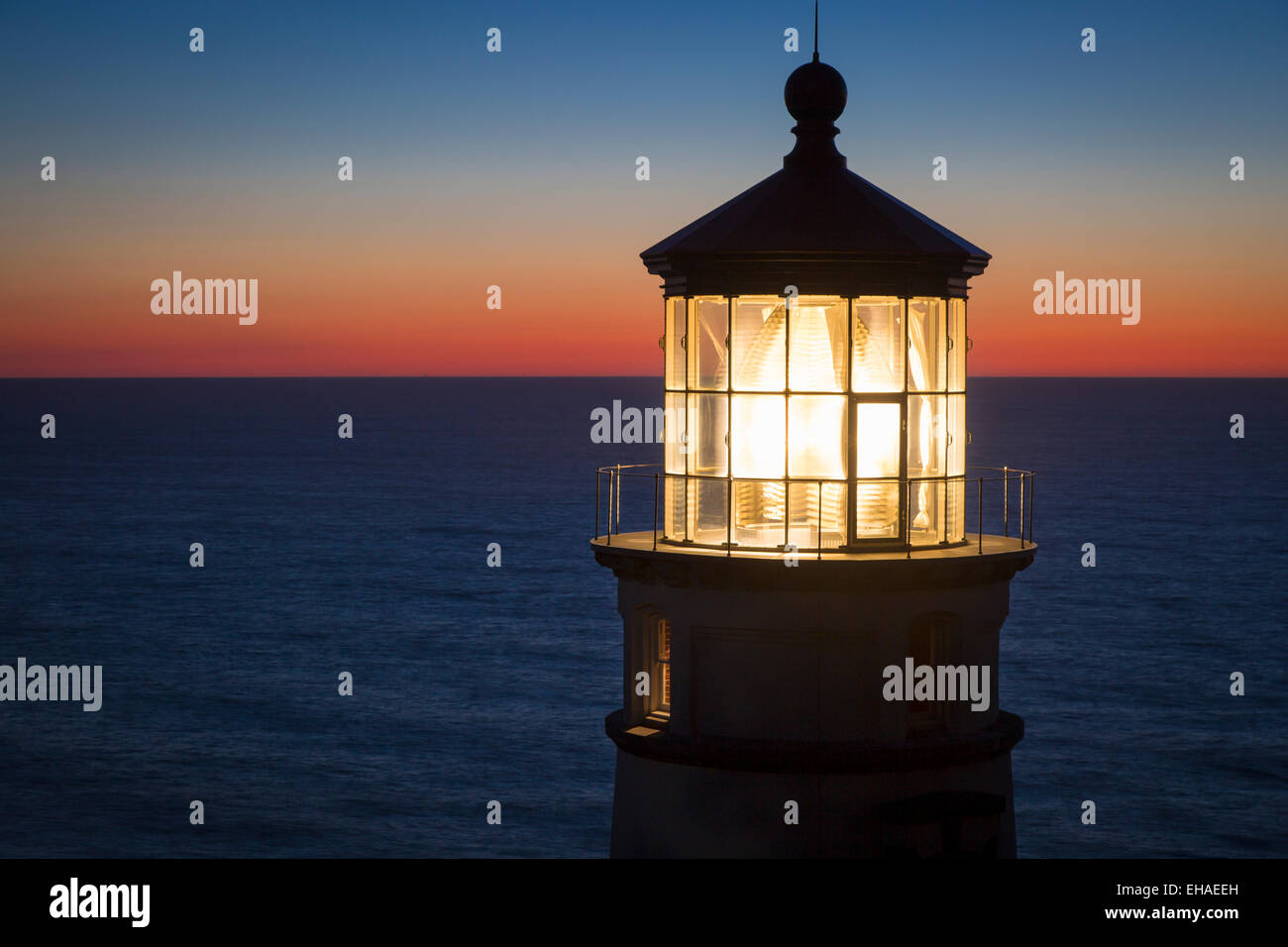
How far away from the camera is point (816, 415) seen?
11.2 metres

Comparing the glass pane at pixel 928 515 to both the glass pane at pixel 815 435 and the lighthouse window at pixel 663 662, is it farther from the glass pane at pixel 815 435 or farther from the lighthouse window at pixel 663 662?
the lighthouse window at pixel 663 662

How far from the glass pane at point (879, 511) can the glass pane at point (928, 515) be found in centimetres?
22

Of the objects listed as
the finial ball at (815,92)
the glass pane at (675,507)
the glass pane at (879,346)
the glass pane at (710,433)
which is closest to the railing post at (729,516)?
the glass pane at (710,433)

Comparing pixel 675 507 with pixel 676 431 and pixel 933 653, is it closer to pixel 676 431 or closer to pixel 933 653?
pixel 676 431

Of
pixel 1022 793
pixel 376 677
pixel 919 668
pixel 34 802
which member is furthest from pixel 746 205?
pixel 376 677

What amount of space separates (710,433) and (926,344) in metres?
1.59

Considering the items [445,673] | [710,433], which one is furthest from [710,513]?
[445,673]

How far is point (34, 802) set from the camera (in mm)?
41844

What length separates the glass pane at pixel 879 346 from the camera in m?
11.2

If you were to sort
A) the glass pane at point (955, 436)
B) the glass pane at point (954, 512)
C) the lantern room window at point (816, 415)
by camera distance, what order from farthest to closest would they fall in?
the glass pane at point (954, 512)
the glass pane at point (955, 436)
the lantern room window at point (816, 415)

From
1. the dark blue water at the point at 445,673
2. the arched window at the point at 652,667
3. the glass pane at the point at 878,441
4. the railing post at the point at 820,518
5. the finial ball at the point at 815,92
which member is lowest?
the dark blue water at the point at 445,673

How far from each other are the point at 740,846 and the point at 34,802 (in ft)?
115

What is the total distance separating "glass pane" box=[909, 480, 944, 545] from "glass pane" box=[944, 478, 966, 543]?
2.3 inches
